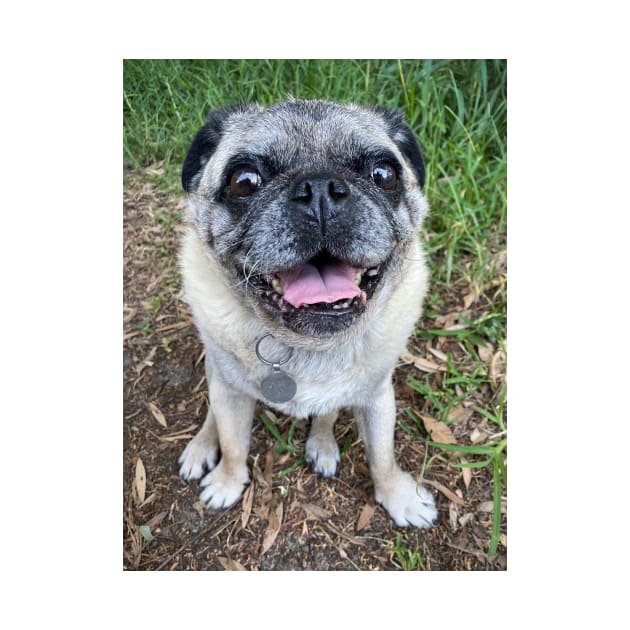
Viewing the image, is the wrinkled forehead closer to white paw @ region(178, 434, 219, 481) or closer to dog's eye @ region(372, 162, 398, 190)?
dog's eye @ region(372, 162, 398, 190)

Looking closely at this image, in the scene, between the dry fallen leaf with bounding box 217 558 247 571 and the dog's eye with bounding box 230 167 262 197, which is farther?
the dry fallen leaf with bounding box 217 558 247 571

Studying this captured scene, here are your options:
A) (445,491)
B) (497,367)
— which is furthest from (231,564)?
(497,367)

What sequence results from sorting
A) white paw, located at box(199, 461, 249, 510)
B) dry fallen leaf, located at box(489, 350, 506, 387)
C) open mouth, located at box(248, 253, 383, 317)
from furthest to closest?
dry fallen leaf, located at box(489, 350, 506, 387) < white paw, located at box(199, 461, 249, 510) < open mouth, located at box(248, 253, 383, 317)

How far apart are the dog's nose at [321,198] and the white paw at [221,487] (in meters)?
1.51

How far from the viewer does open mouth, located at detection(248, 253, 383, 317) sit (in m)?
1.70

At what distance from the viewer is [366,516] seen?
2424mm

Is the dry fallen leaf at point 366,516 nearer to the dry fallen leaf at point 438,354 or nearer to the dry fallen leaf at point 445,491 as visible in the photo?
the dry fallen leaf at point 445,491

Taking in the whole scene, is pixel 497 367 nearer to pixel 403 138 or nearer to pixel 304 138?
pixel 403 138

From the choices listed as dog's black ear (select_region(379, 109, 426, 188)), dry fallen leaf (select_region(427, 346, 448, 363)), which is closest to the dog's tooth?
dog's black ear (select_region(379, 109, 426, 188))

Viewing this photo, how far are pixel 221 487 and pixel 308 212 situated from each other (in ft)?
5.20

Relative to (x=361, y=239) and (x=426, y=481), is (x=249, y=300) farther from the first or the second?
(x=426, y=481)

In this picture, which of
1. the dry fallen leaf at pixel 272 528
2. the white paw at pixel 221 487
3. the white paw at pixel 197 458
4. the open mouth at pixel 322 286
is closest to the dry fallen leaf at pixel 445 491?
the dry fallen leaf at pixel 272 528

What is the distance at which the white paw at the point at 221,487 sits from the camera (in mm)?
2439

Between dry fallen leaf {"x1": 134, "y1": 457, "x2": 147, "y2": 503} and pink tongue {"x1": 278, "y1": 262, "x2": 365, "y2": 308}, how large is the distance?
1327mm
